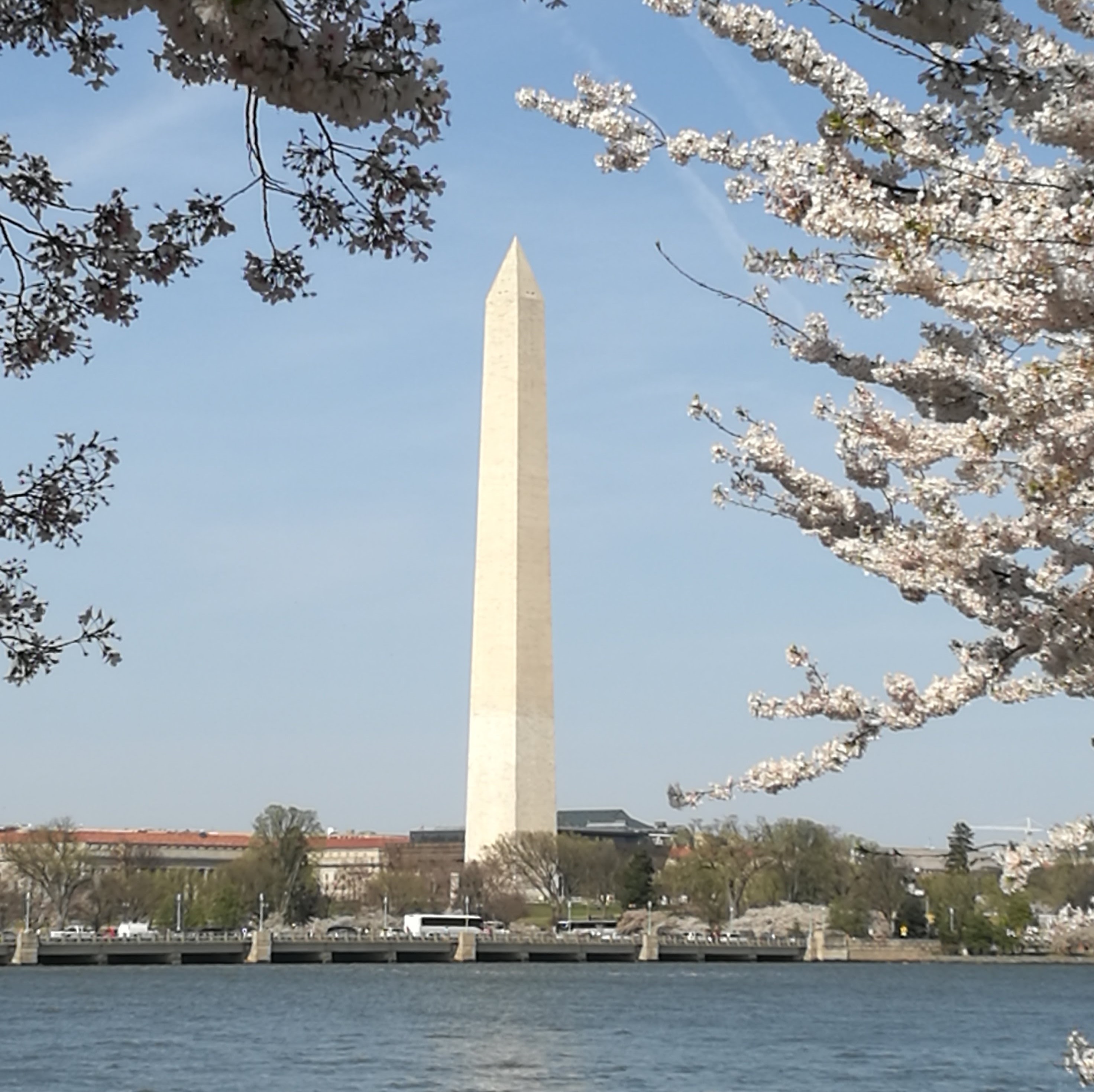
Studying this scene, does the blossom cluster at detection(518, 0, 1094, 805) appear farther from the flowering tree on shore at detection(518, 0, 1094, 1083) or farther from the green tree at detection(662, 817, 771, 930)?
the green tree at detection(662, 817, 771, 930)

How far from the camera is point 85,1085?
23625 millimetres

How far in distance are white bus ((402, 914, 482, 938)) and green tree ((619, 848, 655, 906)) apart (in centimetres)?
733

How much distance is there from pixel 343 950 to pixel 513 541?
22598 mm

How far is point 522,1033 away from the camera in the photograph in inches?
1300

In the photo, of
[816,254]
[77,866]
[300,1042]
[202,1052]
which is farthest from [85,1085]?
[77,866]

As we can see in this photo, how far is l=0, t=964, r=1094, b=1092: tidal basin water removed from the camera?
24953 millimetres

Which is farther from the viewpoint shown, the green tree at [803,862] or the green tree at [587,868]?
the green tree at [803,862]

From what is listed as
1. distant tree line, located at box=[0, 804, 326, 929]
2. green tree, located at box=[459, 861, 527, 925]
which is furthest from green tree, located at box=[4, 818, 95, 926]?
green tree, located at box=[459, 861, 527, 925]

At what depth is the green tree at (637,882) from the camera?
71.3m

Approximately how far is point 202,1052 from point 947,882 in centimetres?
4499

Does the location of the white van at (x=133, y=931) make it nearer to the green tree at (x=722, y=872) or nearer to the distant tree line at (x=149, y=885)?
the distant tree line at (x=149, y=885)

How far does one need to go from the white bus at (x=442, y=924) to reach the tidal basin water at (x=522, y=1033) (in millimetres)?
6974

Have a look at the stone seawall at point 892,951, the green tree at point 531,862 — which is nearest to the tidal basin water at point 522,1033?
the green tree at point 531,862

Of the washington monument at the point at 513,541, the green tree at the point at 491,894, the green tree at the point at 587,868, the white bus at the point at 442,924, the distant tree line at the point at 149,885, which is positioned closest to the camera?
the washington monument at the point at 513,541
